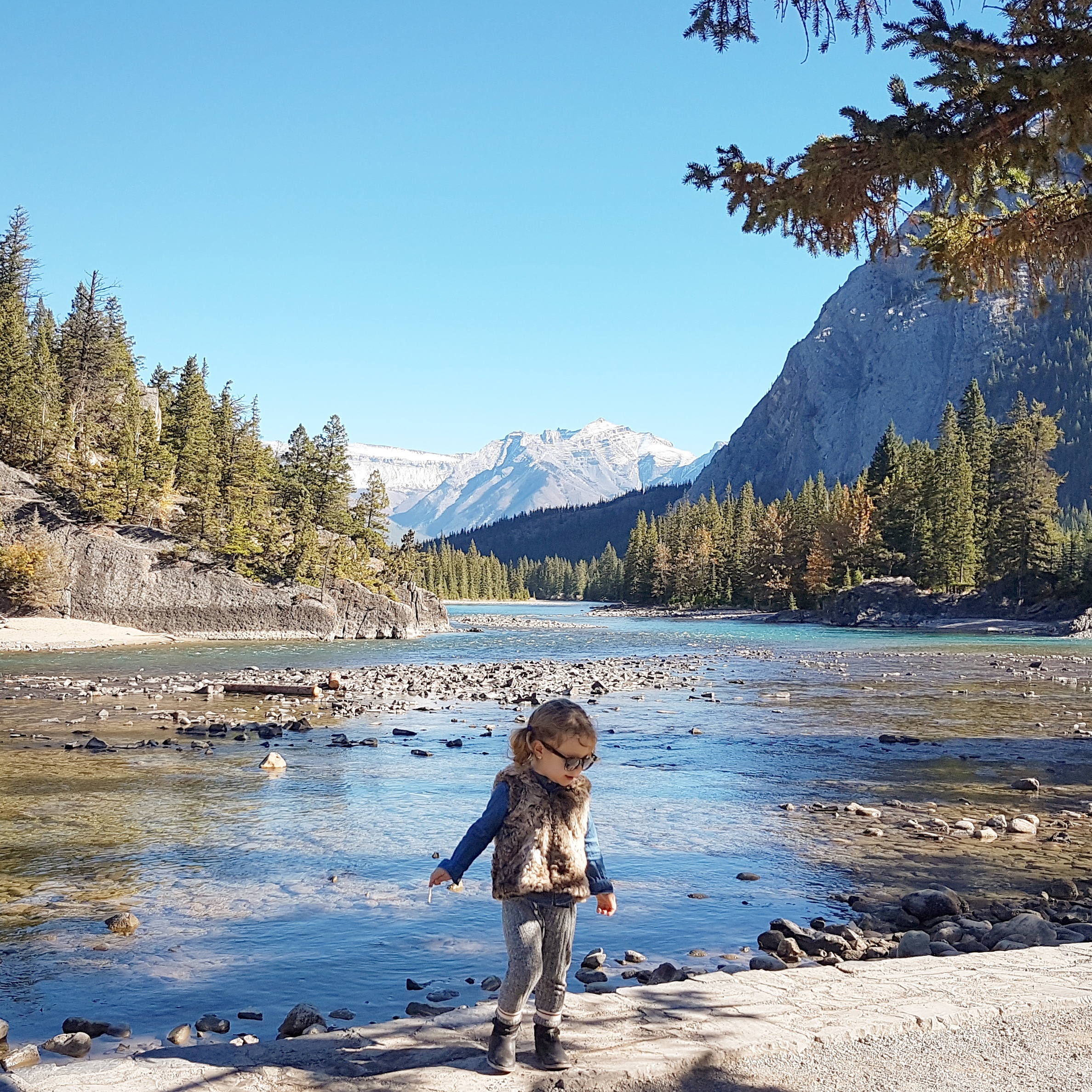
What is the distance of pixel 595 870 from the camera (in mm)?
5113

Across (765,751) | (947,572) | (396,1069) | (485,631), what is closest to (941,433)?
(947,572)

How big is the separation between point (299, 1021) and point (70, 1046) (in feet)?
4.35

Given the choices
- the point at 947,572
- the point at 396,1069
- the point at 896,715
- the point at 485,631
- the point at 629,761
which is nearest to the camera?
the point at 396,1069

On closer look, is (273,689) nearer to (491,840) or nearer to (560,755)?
(491,840)

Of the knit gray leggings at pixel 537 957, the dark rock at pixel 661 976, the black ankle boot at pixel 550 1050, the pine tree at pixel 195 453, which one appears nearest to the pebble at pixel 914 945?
the dark rock at pixel 661 976

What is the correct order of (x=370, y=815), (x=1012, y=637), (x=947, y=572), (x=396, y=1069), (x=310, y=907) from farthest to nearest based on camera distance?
(x=947, y=572)
(x=1012, y=637)
(x=370, y=815)
(x=310, y=907)
(x=396, y=1069)

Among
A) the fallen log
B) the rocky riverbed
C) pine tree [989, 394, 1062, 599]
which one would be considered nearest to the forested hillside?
the fallen log

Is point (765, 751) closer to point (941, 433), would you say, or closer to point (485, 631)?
point (485, 631)

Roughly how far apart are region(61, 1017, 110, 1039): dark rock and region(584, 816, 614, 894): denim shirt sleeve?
3.39 meters

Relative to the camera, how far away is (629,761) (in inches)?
653

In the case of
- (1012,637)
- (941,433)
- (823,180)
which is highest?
(941,433)

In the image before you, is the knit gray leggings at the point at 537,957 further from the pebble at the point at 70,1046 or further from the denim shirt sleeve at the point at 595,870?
the pebble at the point at 70,1046

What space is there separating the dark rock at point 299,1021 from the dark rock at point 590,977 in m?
1.89

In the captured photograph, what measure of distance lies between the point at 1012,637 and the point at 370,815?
64.3 m
